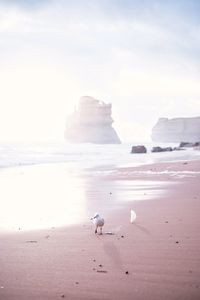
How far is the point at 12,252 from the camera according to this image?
5.84 metres

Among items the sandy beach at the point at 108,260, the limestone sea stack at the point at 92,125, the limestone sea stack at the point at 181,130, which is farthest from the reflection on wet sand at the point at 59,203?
the limestone sea stack at the point at 181,130

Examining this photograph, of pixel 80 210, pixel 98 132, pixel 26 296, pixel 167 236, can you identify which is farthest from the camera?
pixel 98 132

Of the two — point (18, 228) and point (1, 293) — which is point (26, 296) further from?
point (18, 228)

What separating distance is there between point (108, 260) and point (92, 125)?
167226 millimetres

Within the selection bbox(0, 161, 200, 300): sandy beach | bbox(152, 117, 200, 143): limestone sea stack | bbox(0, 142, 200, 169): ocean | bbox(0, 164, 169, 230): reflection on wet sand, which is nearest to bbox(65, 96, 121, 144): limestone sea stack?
bbox(152, 117, 200, 143): limestone sea stack

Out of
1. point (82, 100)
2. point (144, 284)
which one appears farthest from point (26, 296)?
point (82, 100)

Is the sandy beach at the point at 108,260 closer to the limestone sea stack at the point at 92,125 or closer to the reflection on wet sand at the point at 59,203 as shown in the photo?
the reflection on wet sand at the point at 59,203

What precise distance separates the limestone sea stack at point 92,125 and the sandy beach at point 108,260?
156 meters

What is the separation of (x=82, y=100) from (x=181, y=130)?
169ft

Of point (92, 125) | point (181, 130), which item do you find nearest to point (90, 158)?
point (92, 125)

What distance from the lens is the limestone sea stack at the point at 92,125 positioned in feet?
547

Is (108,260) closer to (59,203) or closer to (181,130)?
(59,203)

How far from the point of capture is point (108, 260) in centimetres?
530

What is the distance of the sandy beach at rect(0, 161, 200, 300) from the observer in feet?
14.1
